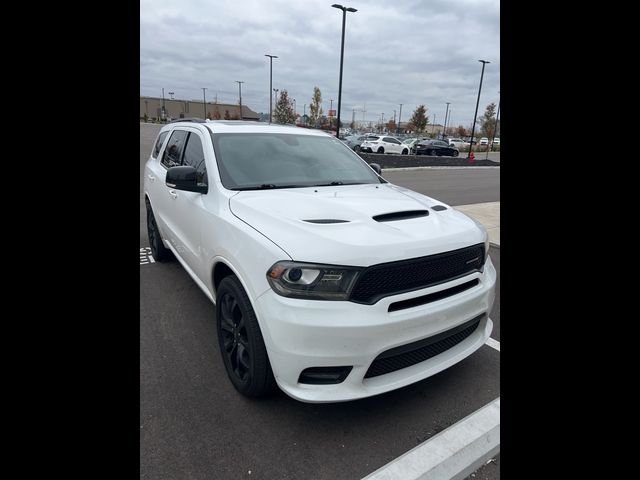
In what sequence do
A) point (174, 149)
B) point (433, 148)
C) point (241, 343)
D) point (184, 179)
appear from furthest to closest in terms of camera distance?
point (433, 148) → point (174, 149) → point (184, 179) → point (241, 343)

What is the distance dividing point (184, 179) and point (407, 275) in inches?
73.6

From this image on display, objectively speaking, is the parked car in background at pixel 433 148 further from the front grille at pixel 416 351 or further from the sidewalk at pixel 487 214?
the front grille at pixel 416 351

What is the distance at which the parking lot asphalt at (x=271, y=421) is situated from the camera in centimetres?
212

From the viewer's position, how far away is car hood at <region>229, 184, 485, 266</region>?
2.13 metres

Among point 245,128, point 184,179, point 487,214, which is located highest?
point 245,128

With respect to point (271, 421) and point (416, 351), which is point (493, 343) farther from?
point (271, 421)

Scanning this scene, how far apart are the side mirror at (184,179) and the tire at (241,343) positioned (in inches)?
35.9

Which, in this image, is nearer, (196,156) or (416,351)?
(416,351)

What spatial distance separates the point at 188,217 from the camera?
3.47m

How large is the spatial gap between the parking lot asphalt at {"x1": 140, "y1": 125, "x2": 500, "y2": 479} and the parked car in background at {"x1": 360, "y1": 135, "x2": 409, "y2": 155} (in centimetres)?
2948

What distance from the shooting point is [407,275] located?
2.22 meters

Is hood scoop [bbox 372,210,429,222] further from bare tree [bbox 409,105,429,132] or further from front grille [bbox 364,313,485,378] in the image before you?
bare tree [bbox 409,105,429,132]

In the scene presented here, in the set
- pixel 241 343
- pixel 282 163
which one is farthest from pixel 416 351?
pixel 282 163
